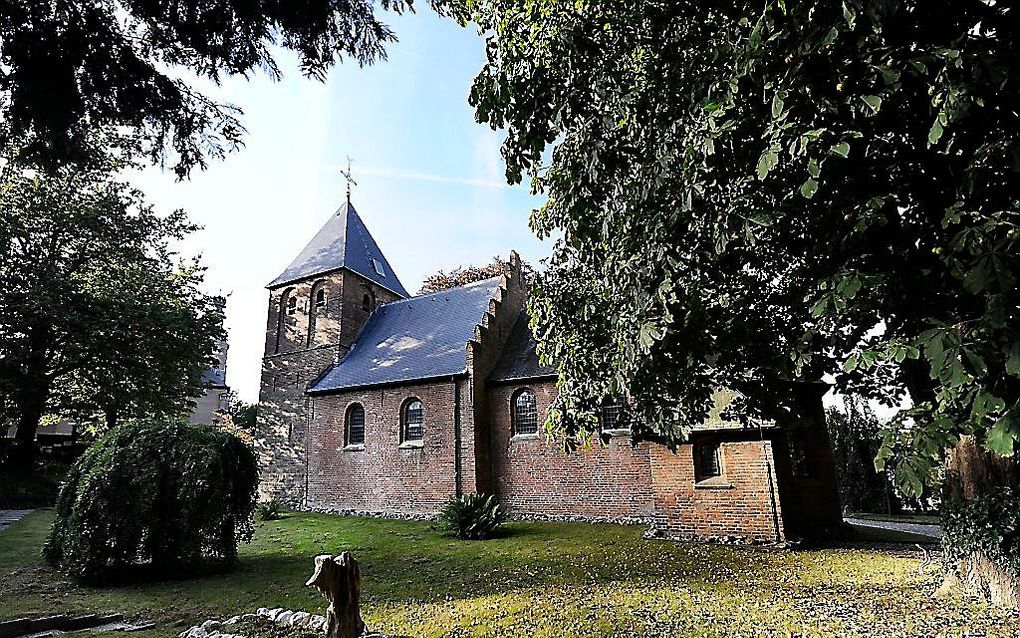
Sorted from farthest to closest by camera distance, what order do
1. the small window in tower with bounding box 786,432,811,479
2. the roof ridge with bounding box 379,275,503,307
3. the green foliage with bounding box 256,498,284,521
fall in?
the roof ridge with bounding box 379,275,503,307, the green foliage with bounding box 256,498,284,521, the small window in tower with bounding box 786,432,811,479

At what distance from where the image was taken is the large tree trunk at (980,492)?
6906mm

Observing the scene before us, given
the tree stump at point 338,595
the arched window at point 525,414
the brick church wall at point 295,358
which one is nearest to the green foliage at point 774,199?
the tree stump at point 338,595

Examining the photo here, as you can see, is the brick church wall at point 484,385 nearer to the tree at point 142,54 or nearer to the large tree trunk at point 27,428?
the tree at point 142,54

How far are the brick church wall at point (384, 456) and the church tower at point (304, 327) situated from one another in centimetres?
125

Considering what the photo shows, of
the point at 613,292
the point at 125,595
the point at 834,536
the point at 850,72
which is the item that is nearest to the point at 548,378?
the point at 834,536

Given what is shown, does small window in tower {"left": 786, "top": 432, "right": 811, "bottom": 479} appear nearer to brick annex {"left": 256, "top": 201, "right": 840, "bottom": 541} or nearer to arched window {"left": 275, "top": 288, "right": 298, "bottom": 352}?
brick annex {"left": 256, "top": 201, "right": 840, "bottom": 541}

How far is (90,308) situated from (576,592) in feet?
69.8

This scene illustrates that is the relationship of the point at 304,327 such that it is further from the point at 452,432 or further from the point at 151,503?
the point at 151,503

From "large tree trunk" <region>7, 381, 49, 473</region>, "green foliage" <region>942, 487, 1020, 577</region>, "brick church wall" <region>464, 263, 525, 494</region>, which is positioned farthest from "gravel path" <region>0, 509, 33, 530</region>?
"green foliage" <region>942, 487, 1020, 577</region>

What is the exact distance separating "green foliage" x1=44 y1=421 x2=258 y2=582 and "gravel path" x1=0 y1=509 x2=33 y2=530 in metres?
8.94

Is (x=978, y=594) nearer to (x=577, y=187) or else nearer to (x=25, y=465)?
(x=577, y=187)

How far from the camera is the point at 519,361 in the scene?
19625 mm

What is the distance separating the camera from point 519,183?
275 inches

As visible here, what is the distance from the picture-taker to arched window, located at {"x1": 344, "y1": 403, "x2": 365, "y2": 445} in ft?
70.3
